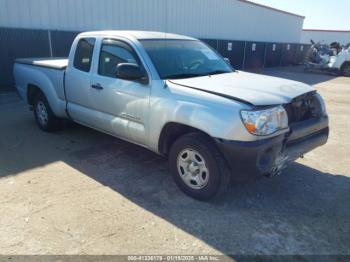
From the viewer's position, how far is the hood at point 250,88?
11.0ft

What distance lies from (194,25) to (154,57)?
13393 mm

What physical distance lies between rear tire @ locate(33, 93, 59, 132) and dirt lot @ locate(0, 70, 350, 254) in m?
0.77

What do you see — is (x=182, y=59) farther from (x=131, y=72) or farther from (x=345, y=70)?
(x=345, y=70)

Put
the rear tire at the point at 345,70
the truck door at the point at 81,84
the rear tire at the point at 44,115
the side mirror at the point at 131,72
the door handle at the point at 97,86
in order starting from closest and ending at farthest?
1. the side mirror at the point at 131,72
2. the door handle at the point at 97,86
3. the truck door at the point at 81,84
4. the rear tire at the point at 44,115
5. the rear tire at the point at 345,70

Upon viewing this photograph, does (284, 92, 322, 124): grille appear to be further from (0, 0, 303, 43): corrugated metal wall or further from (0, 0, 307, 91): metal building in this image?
(0, 0, 303, 43): corrugated metal wall

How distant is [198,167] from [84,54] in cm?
268

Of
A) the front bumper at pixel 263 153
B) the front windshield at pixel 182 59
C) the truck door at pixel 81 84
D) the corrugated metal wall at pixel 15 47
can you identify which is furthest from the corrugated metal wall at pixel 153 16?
the front bumper at pixel 263 153

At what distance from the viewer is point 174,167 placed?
12.6 ft

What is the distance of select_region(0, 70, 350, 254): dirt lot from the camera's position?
118 inches

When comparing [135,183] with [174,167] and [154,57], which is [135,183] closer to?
[174,167]

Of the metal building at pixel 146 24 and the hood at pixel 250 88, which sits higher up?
the metal building at pixel 146 24

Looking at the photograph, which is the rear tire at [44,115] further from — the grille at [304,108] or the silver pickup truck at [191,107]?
the grille at [304,108]

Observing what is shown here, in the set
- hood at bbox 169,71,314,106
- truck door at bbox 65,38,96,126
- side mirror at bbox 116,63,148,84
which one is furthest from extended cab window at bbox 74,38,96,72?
hood at bbox 169,71,314,106

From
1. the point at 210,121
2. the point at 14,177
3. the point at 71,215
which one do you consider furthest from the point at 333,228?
the point at 14,177
